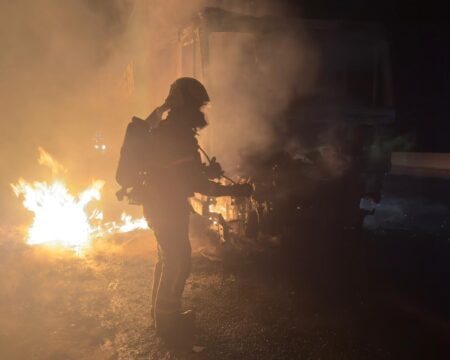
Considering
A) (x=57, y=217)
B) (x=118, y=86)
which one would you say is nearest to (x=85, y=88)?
(x=118, y=86)

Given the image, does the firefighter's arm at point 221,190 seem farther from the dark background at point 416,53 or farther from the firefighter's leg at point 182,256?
the dark background at point 416,53

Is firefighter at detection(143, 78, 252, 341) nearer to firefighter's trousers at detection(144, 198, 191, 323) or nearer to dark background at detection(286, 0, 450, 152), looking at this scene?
firefighter's trousers at detection(144, 198, 191, 323)

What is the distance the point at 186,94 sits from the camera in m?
3.40

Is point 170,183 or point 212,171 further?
point 212,171

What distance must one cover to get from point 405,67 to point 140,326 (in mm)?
8606

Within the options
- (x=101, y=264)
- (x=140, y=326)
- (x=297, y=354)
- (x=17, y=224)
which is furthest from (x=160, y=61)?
(x=297, y=354)

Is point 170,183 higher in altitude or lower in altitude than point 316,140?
lower

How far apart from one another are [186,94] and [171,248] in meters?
1.35

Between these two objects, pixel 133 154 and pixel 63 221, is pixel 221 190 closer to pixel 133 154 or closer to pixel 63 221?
pixel 133 154

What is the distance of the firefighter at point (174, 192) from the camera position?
325 centimetres

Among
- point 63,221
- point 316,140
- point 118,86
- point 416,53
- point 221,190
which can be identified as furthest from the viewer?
point 118,86

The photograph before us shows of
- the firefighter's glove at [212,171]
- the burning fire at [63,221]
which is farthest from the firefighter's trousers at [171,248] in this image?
the burning fire at [63,221]

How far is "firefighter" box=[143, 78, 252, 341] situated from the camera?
10.7 feet

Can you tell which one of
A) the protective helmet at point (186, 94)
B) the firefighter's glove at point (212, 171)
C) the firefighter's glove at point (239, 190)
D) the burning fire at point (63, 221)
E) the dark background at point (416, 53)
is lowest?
the burning fire at point (63, 221)
